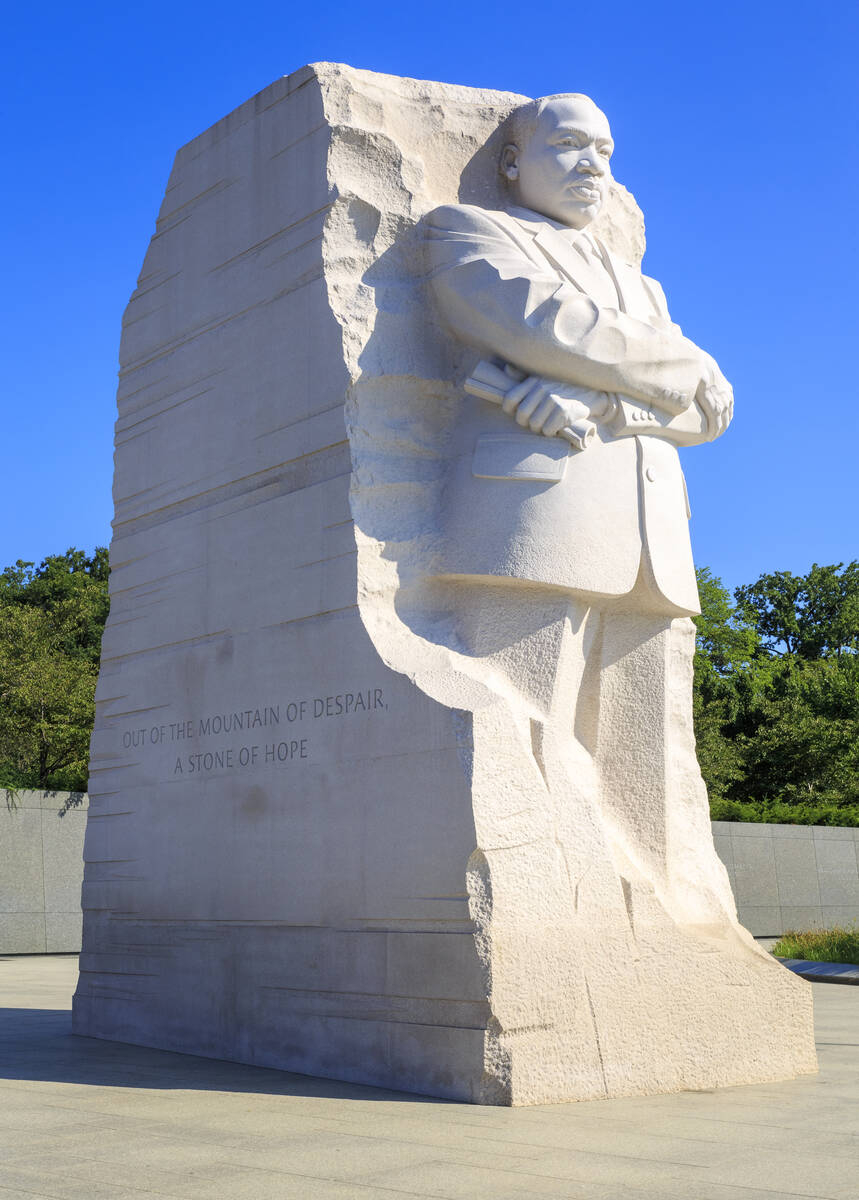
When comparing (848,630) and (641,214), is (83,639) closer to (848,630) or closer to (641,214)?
(848,630)

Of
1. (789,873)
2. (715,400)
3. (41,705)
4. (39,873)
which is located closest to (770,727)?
(789,873)

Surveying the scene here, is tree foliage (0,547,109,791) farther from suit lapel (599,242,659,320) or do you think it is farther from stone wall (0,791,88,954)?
suit lapel (599,242,659,320)

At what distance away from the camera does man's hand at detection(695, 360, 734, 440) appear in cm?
687

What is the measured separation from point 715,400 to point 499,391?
Result: 4.06ft

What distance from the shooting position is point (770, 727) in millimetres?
29938

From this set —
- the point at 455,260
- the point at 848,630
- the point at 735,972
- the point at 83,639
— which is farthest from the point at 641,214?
the point at 848,630

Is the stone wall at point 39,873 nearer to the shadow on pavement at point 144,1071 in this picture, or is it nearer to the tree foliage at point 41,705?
the tree foliage at point 41,705

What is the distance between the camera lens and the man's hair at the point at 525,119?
22.8ft

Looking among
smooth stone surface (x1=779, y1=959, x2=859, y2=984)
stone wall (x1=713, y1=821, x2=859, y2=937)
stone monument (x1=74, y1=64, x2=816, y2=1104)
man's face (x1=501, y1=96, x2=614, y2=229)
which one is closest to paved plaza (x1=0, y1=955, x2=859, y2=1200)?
stone monument (x1=74, y1=64, x2=816, y2=1104)

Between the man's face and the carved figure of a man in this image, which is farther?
the man's face

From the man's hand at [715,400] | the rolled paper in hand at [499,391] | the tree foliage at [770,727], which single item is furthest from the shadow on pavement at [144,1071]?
the tree foliage at [770,727]

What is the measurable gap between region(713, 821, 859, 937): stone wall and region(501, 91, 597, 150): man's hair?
1361 cm

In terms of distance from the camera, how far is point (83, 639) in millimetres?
31484

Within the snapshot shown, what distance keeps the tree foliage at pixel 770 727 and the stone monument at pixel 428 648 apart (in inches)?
632
